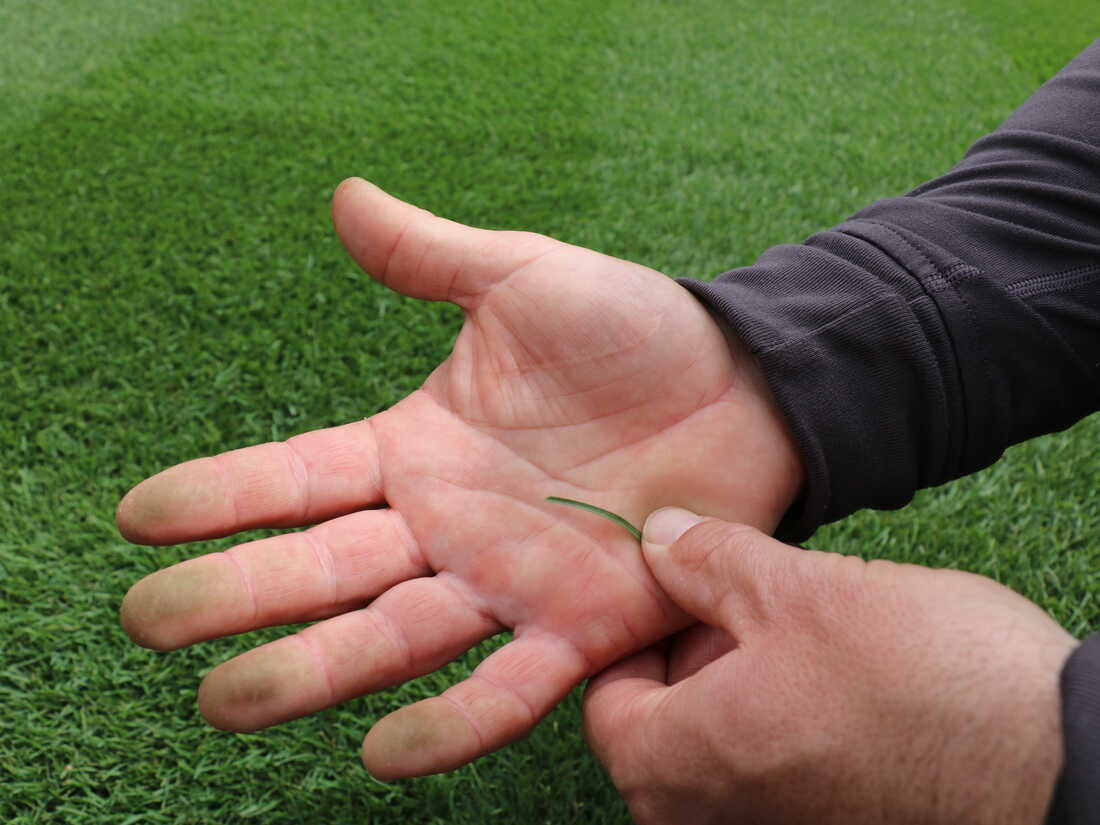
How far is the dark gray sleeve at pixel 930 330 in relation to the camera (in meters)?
1.09

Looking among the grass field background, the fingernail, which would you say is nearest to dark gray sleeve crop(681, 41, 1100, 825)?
the fingernail

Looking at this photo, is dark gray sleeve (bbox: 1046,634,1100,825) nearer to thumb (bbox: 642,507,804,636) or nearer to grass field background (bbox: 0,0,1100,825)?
thumb (bbox: 642,507,804,636)

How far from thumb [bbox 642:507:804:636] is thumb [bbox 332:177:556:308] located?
412mm

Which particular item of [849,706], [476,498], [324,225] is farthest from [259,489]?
[324,225]

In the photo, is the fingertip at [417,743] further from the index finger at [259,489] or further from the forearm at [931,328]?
the forearm at [931,328]

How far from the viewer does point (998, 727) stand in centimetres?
65

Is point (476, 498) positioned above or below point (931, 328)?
below

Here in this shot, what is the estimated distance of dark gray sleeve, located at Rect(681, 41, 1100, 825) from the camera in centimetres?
109

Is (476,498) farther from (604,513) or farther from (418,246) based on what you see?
(418,246)

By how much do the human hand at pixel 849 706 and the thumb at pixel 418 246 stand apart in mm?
486

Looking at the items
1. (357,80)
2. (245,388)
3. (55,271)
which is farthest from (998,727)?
(357,80)

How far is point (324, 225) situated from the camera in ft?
7.28

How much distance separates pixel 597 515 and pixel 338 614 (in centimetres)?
36

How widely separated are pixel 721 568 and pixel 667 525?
0.48 ft
